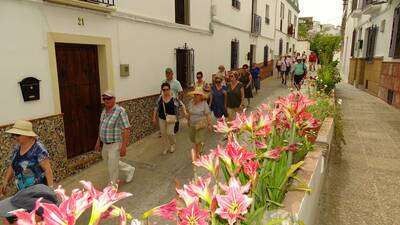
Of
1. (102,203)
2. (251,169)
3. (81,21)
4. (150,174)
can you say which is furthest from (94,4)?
(102,203)

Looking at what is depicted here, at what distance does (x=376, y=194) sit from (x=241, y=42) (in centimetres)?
1294

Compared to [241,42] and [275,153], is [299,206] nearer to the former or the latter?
[275,153]

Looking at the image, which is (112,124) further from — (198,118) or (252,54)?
(252,54)

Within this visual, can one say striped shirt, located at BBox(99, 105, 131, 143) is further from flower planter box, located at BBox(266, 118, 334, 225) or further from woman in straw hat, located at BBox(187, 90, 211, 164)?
flower planter box, located at BBox(266, 118, 334, 225)

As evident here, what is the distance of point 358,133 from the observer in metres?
7.87

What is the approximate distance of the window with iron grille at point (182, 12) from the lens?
10.1m

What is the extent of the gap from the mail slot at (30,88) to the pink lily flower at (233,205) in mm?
4635

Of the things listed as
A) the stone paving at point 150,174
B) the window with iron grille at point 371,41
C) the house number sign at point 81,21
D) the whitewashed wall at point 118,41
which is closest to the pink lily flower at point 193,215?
the stone paving at point 150,174

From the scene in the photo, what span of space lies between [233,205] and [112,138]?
3.98m

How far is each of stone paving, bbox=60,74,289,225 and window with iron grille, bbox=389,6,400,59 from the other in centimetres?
791

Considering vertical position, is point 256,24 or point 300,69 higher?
point 256,24

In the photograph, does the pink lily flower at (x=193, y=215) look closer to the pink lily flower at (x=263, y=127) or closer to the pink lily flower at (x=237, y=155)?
the pink lily flower at (x=237, y=155)

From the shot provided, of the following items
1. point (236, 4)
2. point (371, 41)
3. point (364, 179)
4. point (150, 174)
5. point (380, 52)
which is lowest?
point (150, 174)

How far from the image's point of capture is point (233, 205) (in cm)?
135
